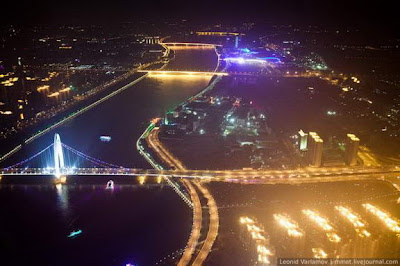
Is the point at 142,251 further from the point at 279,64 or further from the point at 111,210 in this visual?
the point at 279,64

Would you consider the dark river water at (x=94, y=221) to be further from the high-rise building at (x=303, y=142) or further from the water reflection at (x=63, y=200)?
the high-rise building at (x=303, y=142)

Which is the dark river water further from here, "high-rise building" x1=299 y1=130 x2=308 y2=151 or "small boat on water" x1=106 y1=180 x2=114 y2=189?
"high-rise building" x1=299 y1=130 x2=308 y2=151

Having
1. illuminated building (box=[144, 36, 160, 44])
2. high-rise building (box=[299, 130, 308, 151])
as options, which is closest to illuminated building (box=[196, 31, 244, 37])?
illuminated building (box=[144, 36, 160, 44])

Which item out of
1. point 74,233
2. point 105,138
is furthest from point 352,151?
point 105,138

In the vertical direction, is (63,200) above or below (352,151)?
below

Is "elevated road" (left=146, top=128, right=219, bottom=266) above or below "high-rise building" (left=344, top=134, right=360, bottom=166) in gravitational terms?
below

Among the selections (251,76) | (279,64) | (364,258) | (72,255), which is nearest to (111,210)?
(72,255)

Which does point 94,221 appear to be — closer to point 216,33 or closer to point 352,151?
point 352,151

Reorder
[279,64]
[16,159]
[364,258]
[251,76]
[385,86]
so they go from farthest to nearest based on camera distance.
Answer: [279,64]
[251,76]
[385,86]
[16,159]
[364,258]
